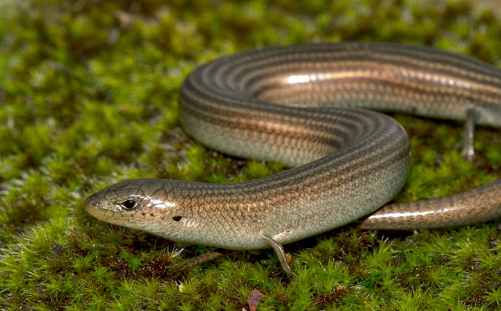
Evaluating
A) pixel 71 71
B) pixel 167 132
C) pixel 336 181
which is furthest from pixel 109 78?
pixel 336 181

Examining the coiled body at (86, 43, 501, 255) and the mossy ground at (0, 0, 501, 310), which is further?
the coiled body at (86, 43, 501, 255)

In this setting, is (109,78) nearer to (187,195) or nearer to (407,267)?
(187,195)

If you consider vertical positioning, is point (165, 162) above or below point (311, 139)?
below

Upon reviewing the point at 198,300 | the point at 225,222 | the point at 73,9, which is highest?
the point at 73,9
